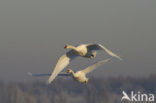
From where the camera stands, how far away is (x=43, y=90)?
609 feet

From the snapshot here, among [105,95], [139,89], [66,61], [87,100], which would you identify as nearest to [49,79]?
[66,61]

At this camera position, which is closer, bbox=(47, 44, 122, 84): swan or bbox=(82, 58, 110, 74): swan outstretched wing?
bbox=(47, 44, 122, 84): swan

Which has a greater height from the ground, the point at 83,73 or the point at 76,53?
the point at 76,53

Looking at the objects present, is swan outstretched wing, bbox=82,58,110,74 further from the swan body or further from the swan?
the swan

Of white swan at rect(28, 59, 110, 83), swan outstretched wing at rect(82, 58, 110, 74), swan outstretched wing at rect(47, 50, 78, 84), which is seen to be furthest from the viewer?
swan outstretched wing at rect(82, 58, 110, 74)

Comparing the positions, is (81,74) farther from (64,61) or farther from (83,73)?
(64,61)

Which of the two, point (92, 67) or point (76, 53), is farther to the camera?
point (92, 67)

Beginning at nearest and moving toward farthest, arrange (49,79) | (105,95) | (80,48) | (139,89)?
(49,79), (80,48), (105,95), (139,89)

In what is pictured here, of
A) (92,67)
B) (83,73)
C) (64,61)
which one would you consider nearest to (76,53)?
(64,61)

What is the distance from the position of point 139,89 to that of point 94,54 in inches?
5938

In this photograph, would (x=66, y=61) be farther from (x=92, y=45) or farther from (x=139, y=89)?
(x=139, y=89)

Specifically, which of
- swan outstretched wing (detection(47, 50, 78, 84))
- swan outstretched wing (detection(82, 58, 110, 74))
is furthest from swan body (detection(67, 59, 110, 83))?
swan outstretched wing (detection(47, 50, 78, 84))

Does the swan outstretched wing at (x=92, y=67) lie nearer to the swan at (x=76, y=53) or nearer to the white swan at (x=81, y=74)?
the white swan at (x=81, y=74)

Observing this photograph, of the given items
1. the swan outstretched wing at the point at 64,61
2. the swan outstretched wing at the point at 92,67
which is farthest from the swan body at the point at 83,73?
the swan outstretched wing at the point at 64,61
